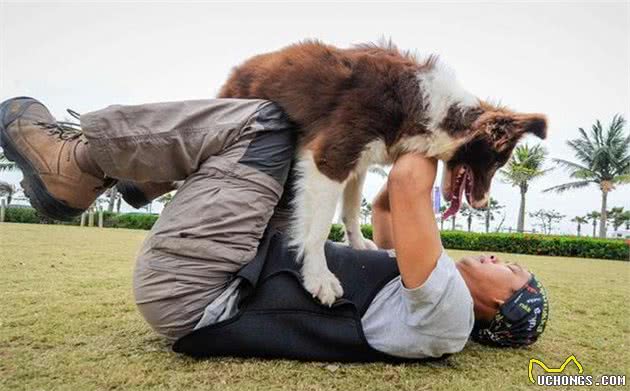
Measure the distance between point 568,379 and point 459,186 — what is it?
4.27ft

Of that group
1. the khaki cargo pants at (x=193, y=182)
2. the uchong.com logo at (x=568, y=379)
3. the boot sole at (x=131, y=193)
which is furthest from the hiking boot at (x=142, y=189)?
the uchong.com logo at (x=568, y=379)

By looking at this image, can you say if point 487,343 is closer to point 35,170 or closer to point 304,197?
point 304,197

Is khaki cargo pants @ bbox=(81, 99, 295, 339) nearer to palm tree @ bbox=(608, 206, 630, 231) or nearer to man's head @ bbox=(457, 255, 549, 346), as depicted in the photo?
man's head @ bbox=(457, 255, 549, 346)

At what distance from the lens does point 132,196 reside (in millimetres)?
3107

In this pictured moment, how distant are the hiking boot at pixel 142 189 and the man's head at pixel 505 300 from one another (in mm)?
1856

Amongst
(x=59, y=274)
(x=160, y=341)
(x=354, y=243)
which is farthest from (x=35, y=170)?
(x=59, y=274)

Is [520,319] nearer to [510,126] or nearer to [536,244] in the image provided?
[510,126]

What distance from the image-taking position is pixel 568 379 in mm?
2387

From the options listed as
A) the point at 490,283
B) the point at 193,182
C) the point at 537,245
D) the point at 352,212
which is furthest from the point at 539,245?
the point at 193,182

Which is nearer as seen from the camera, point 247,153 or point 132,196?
point 247,153

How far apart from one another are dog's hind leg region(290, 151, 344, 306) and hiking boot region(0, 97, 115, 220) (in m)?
1.07

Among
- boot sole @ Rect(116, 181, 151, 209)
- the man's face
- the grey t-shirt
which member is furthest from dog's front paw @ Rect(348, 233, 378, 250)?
boot sole @ Rect(116, 181, 151, 209)

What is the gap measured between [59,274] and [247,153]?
11.1 feet

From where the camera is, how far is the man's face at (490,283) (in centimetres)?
272
